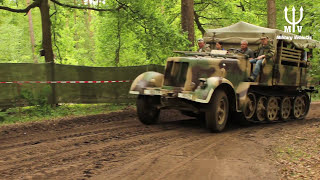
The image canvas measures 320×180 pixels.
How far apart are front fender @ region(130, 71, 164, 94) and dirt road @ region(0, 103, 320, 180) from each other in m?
0.98

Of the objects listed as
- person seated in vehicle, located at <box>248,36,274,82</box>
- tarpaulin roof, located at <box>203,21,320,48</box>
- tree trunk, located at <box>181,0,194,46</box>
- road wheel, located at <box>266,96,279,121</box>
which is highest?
tree trunk, located at <box>181,0,194,46</box>

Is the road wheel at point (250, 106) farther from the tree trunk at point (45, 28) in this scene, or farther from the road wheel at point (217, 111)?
the tree trunk at point (45, 28)

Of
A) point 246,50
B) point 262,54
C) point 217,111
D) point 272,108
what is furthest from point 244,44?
point 217,111

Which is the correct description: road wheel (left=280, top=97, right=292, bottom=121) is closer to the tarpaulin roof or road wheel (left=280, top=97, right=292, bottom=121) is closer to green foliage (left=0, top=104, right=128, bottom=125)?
the tarpaulin roof

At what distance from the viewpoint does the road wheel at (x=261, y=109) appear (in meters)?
10.8

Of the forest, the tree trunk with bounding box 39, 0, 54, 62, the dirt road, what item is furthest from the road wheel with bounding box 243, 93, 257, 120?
the tree trunk with bounding box 39, 0, 54, 62

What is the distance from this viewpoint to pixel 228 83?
885 cm

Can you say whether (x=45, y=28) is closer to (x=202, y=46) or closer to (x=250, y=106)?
(x=202, y=46)

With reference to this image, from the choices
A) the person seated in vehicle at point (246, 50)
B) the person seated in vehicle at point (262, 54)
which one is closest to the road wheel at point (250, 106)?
the person seated in vehicle at point (262, 54)

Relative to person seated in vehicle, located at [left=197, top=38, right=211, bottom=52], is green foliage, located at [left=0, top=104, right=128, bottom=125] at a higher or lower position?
lower

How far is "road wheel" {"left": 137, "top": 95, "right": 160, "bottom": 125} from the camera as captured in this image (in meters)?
9.69

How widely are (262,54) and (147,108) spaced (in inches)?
148

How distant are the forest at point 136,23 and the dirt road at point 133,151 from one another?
3.68m

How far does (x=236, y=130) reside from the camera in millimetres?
9641
